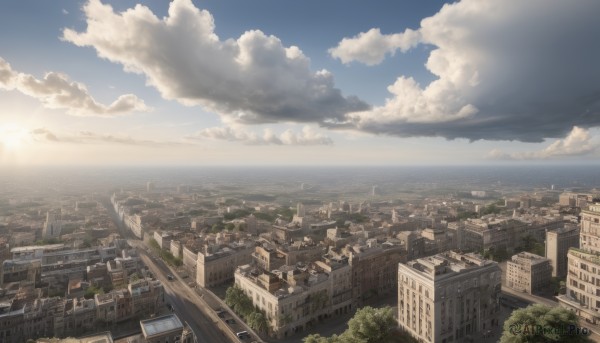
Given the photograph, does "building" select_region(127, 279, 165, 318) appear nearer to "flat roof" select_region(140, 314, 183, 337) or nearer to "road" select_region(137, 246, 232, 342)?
"road" select_region(137, 246, 232, 342)

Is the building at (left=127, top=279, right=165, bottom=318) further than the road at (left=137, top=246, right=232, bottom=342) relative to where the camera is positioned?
Yes

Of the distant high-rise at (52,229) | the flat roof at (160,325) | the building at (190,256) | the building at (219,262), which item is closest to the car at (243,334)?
the flat roof at (160,325)

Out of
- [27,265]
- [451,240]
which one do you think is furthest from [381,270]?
[27,265]

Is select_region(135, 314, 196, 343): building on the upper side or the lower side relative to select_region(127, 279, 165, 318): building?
upper

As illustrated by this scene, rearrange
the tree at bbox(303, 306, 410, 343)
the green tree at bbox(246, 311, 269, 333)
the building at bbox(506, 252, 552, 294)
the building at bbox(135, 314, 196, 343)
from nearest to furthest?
the building at bbox(135, 314, 196, 343), the tree at bbox(303, 306, 410, 343), the green tree at bbox(246, 311, 269, 333), the building at bbox(506, 252, 552, 294)

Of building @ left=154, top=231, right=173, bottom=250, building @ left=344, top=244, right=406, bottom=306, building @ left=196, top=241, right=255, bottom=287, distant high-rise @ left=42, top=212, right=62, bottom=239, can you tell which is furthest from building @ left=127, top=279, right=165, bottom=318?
distant high-rise @ left=42, top=212, right=62, bottom=239

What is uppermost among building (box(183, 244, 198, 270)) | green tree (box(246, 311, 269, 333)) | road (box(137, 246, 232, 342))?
building (box(183, 244, 198, 270))

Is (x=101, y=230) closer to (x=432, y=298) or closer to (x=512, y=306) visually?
(x=432, y=298)

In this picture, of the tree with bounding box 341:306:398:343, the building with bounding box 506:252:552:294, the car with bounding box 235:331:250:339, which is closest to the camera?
the tree with bounding box 341:306:398:343
